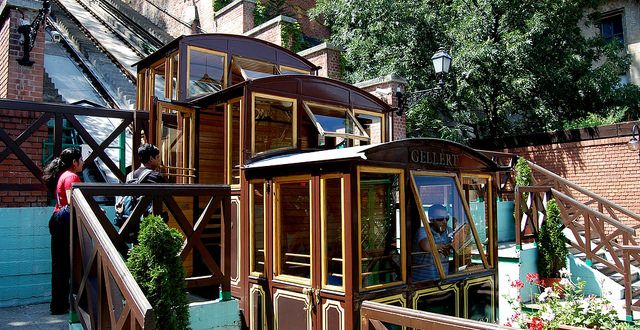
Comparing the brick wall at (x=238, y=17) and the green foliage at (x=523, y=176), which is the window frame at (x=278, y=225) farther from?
the brick wall at (x=238, y=17)

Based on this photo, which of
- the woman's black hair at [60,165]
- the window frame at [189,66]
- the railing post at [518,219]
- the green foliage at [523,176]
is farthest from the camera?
the green foliage at [523,176]

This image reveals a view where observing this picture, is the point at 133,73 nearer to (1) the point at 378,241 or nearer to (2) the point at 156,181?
(2) the point at 156,181

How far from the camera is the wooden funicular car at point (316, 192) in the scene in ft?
18.1

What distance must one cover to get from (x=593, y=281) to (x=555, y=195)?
1.70 meters

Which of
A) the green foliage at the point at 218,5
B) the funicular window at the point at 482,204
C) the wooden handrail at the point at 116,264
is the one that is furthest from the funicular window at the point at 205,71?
the green foliage at the point at 218,5

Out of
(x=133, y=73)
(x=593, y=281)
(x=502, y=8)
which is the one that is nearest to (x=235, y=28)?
(x=133, y=73)

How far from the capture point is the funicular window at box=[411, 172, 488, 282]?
5.89m

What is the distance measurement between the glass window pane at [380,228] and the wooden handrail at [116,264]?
252cm

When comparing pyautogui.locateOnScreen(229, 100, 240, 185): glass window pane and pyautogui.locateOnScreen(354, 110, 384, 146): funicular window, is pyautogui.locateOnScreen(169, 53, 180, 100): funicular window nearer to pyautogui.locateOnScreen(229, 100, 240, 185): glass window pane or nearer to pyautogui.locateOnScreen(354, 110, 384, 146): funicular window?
pyautogui.locateOnScreen(229, 100, 240, 185): glass window pane

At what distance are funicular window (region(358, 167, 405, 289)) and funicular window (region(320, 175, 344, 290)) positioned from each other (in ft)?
Result: 0.74

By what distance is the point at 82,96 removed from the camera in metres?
13.5

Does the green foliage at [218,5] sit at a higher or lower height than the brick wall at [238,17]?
higher

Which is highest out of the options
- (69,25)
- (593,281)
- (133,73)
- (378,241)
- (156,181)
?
(69,25)

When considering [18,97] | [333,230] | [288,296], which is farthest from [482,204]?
[18,97]
